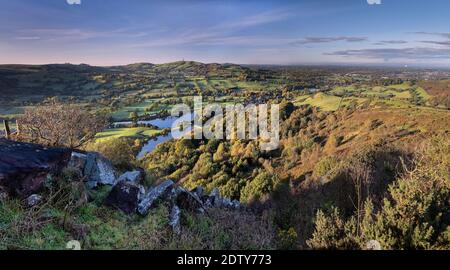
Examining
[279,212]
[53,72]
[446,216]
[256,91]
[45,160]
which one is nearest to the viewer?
[446,216]

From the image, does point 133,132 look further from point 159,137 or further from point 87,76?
point 87,76

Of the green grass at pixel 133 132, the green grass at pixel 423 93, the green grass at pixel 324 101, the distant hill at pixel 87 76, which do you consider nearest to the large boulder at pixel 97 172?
the distant hill at pixel 87 76

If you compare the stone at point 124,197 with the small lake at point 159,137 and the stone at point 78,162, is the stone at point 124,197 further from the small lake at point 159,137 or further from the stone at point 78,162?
the small lake at point 159,137

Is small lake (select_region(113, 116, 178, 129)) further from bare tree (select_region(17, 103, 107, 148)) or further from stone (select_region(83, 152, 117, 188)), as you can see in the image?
stone (select_region(83, 152, 117, 188))

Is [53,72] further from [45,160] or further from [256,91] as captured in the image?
[45,160]
